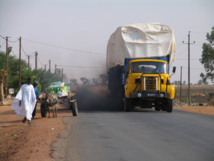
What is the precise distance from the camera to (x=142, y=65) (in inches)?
809

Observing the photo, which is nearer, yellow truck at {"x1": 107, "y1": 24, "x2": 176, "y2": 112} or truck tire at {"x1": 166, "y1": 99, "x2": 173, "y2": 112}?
yellow truck at {"x1": 107, "y1": 24, "x2": 176, "y2": 112}

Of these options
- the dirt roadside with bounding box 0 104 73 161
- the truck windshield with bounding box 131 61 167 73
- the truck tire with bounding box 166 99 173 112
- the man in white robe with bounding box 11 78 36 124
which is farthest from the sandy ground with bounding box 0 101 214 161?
the truck tire with bounding box 166 99 173 112

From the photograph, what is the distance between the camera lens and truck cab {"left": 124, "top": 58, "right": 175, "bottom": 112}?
19.8m

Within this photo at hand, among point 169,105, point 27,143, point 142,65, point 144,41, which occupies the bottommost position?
point 27,143

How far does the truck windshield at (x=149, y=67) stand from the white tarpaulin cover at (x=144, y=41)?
1.44 metres

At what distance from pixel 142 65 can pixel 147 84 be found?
129cm

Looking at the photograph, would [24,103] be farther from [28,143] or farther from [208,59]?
[208,59]

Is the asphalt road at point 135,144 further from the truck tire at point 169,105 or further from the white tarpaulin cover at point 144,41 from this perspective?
the white tarpaulin cover at point 144,41

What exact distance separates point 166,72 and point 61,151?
13275 millimetres

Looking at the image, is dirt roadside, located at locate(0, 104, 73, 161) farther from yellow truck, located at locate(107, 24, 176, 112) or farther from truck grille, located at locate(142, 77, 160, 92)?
yellow truck, located at locate(107, 24, 176, 112)

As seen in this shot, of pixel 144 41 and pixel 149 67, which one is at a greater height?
pixel 144 41

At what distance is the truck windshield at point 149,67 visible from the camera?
2034 centimetres

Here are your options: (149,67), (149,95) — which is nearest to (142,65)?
(149,67)

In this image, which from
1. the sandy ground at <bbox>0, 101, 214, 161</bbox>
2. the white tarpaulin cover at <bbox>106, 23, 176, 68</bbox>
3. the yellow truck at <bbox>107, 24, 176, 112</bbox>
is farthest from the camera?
the white tarpaulin cover at <bbox>106, 23, 176, 68</bbox>
